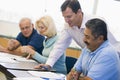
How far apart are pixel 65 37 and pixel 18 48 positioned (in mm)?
847

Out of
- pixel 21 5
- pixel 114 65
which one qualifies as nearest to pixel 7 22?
pixel 21 5

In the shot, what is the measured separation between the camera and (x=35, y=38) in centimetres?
322

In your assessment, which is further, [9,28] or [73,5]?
[9,28]

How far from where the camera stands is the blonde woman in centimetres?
276

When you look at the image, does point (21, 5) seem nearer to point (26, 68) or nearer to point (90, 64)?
point (26, 68)

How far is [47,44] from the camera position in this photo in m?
2.88

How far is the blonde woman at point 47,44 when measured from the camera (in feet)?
9.07

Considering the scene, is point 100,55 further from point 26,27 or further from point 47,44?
point 26,27

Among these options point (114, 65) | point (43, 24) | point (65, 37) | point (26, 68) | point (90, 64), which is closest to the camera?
point (114, 65)

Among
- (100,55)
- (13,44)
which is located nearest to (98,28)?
(100,55)

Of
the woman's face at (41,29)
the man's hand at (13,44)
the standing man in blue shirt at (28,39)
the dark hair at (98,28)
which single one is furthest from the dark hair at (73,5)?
the man's hand at (13,44)

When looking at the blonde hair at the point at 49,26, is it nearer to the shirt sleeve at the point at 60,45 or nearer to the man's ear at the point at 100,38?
the shirt sleeve at the point at 60,45

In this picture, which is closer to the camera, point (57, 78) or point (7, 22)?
point (57, 78)

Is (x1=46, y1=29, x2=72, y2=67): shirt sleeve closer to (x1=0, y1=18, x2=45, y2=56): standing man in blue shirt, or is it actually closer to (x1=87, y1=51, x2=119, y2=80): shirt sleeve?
(x1=0, y1=18, x2=45, y2=56): standing man in blue shirt
